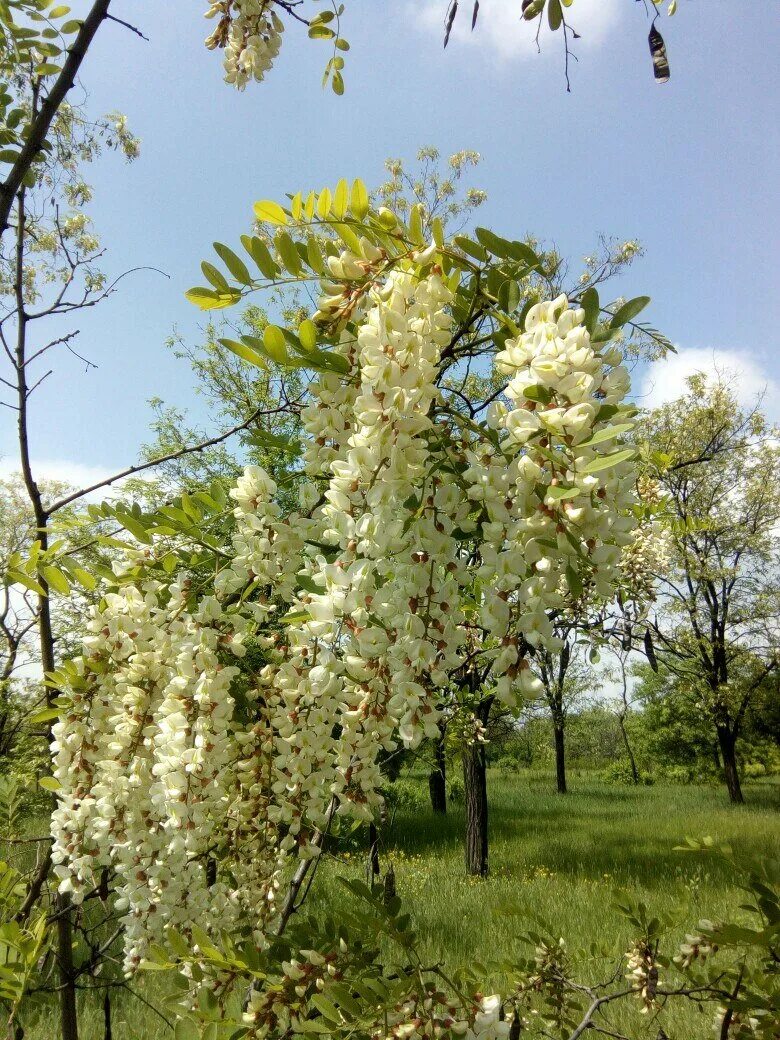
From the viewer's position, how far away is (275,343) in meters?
0.98

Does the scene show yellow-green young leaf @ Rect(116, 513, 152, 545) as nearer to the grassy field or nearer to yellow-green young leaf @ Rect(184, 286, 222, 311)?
yellow-green young leaf @ Rect(184, 286, 222, 311)

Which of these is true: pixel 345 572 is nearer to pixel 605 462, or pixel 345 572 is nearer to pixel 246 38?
pixel 605 462

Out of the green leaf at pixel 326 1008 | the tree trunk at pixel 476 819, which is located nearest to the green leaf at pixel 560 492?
the green leaf at pixel 326 1008

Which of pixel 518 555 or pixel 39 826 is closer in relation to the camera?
pixel 518 555

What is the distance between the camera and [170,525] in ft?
4.33

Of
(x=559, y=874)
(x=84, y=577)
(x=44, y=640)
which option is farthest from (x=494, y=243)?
(x=559, y=874)

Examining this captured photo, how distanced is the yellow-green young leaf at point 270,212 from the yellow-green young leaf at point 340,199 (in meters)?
0.09

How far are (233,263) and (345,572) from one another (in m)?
0.54

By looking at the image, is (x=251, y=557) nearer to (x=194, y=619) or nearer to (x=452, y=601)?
(x=194, y=619)

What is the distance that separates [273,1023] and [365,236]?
1.38 metres

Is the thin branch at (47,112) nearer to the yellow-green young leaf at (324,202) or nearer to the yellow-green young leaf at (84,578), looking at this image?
the yellow-green young leaf at (324,202)

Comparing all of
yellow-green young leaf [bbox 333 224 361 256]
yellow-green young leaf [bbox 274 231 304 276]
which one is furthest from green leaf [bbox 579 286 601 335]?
yellow-green young leaf [bbox 274 231 304 276]

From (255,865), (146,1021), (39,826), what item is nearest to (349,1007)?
(255,865)

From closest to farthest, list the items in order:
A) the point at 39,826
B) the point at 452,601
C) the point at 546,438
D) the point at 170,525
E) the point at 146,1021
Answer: the point at 546,438 < the point at 452,601 < the point at 170,525 < the point at 146,1021 < the point at 39,826
